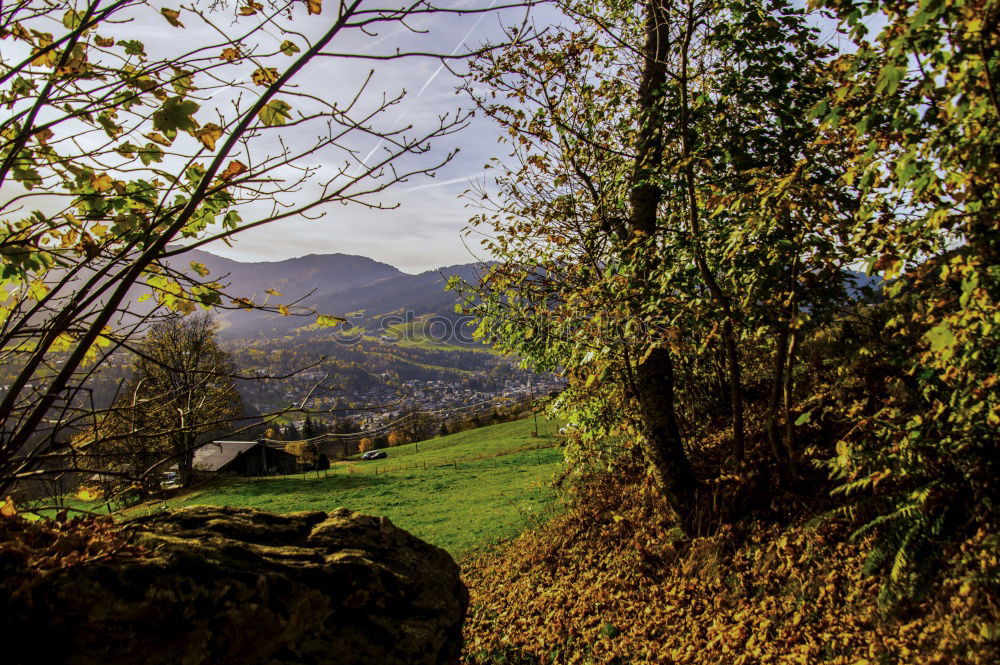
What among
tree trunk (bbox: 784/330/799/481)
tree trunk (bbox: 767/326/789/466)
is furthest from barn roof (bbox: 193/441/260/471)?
tree trunk (bbox: 784/330/799/481)

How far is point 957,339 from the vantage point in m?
3.89

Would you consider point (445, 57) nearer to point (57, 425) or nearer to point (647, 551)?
point (57, 425)

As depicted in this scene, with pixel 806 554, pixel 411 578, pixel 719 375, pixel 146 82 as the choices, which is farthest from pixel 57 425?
pixel 719 375

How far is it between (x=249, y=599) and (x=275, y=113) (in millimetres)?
3630

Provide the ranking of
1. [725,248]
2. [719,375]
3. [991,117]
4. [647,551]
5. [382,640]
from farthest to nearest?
1. [719,375]
2. [647,551]
3. [725,248]
4. [382,640]
5. [991,117]

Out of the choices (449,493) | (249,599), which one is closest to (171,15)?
(249,599)

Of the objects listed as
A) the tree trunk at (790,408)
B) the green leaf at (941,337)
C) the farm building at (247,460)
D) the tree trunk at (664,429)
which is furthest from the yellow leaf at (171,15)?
the farm building at (247,460)

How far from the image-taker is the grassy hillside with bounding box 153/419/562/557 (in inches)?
610

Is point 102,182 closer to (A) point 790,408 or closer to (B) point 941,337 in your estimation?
(B) point 941,337

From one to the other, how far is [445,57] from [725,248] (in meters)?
4.65

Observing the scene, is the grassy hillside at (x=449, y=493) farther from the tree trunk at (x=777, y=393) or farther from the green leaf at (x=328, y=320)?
the green leaf at (x=328, y=320)

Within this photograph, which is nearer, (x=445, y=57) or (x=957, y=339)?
(x=445, y=57)

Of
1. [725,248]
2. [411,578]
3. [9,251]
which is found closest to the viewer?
[9,251]

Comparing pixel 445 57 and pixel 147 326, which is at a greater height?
pixel 445 57
